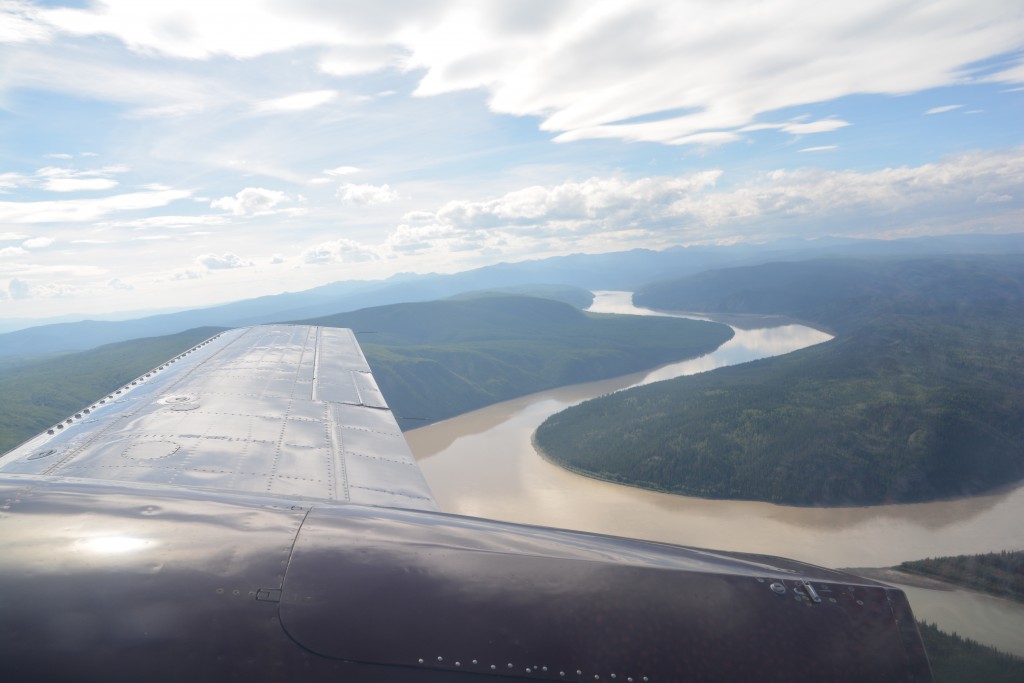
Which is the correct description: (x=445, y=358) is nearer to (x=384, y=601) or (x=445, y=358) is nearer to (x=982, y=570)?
(x=982, y=570)

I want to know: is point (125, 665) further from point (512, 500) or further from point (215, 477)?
point (512, 500)

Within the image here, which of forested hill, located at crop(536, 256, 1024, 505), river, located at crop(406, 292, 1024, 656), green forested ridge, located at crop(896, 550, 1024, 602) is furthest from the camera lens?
forested hill, located at crop(536, 256, 1024, 505)

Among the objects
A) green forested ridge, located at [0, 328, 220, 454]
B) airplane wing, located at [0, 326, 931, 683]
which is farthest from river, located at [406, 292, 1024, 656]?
green forested ridge, located at [0, 328, 220, 454]

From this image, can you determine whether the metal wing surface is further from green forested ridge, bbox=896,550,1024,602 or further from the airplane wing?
green forested ridge, bbox=896,550,1024,602

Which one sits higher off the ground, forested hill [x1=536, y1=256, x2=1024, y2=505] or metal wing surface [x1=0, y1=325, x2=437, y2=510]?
metal wing surface [x1=0, y1=325, x2=437, y2=510]

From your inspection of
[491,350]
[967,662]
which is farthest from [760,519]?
[491,350]

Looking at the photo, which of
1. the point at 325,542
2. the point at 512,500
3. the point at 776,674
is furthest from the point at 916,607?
the point at 325,542
